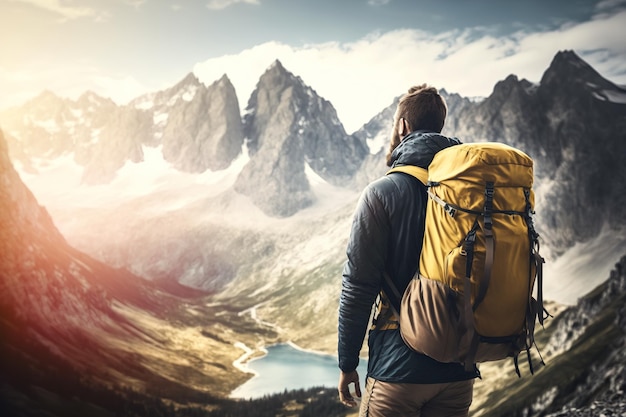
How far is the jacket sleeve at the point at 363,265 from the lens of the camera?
16.1ft

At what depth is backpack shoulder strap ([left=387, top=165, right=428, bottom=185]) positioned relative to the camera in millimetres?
5002

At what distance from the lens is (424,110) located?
5555 mm

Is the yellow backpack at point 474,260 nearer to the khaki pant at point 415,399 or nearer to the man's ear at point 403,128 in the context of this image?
the khaki pant at point 415,399

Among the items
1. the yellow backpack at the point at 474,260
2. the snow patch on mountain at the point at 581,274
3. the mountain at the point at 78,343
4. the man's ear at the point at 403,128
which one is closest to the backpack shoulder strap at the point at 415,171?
the yellow backpack at the point at 474,260

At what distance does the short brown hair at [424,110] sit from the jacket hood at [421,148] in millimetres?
299

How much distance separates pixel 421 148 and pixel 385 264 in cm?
138

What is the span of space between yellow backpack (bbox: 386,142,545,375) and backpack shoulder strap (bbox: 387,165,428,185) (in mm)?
190

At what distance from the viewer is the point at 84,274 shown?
12988cm

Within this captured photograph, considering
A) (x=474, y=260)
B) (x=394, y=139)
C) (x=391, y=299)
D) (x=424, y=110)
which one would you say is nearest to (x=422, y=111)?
(x=424, y=110)

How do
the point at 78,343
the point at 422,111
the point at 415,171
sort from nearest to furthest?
the point at 415,171 → the point at 422,111 → the point at 78,343

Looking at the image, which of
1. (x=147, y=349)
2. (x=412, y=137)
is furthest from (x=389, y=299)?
(x=147, y=349)

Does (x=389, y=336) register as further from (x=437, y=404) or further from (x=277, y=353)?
(x=277, y=353)

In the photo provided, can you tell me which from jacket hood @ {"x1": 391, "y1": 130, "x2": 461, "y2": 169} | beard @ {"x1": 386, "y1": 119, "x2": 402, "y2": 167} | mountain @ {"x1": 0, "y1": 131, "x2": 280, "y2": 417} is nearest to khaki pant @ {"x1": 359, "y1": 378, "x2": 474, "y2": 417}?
jacket hood @ {"x1": 391, "y1": 130, "x2": 461, "y2": 169}

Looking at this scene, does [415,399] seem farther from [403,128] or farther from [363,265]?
[403,128]
